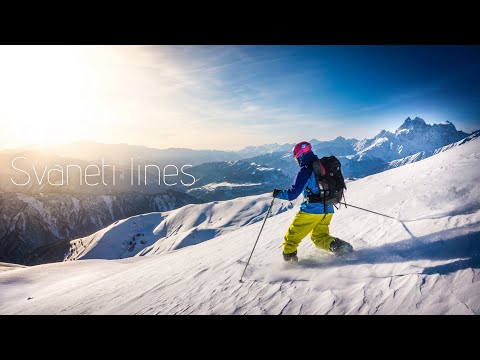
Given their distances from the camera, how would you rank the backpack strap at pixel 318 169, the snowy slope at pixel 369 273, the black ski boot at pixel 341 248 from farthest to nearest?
the black ski boot at pixel 341 248
the backpack strap at pixel 318 169
the snowy slope at pixel 369 273

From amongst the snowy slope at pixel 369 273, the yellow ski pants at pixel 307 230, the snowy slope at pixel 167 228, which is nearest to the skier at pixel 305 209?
the yellow ski pants at pixel 307 230

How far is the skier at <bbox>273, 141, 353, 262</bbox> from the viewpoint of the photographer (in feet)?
15.8

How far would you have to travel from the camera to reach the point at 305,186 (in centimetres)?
494

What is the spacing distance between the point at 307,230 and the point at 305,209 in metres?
0.42

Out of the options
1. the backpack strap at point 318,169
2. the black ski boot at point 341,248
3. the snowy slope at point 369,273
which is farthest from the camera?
the black ski boot at point 341,248

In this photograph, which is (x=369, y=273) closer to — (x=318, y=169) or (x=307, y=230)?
(x=307, y=230)

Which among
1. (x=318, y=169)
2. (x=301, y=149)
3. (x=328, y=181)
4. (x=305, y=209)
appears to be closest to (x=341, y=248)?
(x=305, y=209)

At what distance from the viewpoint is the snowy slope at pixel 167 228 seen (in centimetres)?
10669

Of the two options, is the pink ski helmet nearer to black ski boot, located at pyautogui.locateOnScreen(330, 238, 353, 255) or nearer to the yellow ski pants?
the yellow ski pants

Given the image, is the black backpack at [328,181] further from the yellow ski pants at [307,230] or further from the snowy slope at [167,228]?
the snowy slope at [167,228]
